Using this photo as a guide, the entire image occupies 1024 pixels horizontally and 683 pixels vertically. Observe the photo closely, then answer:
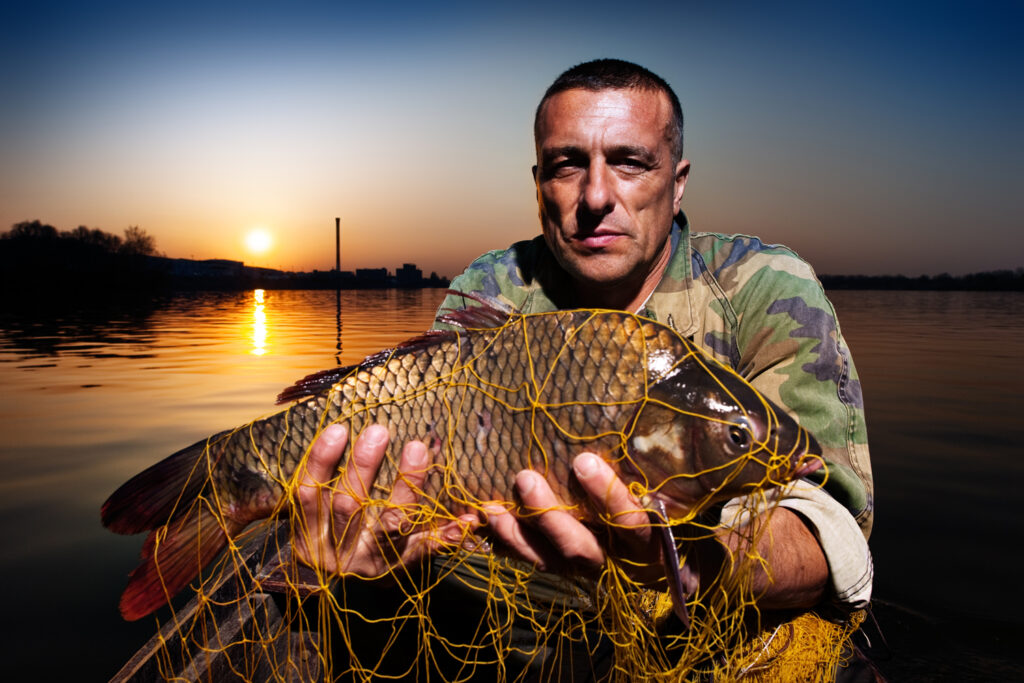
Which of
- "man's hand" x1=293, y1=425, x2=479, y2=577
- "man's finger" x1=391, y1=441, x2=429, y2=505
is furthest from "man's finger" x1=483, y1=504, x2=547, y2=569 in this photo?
"man's finger" x1=391, y1=441, x2=429, y2=505

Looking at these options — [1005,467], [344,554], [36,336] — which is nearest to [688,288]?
[344,554]

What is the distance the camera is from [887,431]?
9.19m

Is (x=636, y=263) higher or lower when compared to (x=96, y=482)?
higher

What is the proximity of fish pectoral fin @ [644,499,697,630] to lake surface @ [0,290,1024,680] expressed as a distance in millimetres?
4512

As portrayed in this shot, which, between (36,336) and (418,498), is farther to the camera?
(36,336)

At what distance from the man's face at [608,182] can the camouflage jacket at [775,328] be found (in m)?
0.23

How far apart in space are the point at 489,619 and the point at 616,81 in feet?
7.09

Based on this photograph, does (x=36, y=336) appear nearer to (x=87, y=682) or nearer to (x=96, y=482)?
(x=96, y=482)

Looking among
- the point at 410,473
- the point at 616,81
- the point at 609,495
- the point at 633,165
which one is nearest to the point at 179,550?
the point at 410,473

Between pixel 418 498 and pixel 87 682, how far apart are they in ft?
12.7

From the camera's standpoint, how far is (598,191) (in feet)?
7.35

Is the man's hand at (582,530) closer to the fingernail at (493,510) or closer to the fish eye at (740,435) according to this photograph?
the fingernail at (493,510)

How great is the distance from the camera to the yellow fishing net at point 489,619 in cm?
161

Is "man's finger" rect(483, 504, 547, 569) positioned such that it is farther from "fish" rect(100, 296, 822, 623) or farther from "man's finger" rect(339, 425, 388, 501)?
"man's finger" rect(339, 425, 388, 501)
